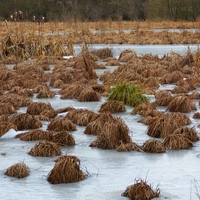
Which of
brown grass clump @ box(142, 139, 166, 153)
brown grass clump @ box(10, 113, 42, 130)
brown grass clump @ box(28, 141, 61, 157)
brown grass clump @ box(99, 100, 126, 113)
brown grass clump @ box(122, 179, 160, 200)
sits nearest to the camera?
brown grass clump @ box(122, 179, 160, 200)

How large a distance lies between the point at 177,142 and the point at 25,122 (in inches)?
106

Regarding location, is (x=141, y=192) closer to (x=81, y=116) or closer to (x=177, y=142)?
(x=177, y=142)

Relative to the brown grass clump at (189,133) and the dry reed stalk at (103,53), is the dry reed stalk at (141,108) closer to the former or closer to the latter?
the brown grass clump at (189,133)

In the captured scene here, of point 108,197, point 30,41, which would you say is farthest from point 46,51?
point 108,197

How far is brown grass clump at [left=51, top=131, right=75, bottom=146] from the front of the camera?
8055mm

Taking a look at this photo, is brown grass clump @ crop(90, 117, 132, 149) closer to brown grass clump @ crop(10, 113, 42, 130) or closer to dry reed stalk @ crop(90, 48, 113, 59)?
brown grass clump @ crop(10, 113, 42, 130)

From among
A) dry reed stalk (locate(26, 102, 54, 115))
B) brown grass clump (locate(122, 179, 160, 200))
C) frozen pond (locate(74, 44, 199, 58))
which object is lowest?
frozen pond (locate(74, 44, 199, 58))

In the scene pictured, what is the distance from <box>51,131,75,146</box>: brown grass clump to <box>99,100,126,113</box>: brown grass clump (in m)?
2.49

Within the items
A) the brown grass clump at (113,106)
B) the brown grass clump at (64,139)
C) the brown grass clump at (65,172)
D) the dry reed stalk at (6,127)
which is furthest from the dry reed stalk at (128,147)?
the brown grass clump at (113,106)

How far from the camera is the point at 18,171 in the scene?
Answer: 6500 mm

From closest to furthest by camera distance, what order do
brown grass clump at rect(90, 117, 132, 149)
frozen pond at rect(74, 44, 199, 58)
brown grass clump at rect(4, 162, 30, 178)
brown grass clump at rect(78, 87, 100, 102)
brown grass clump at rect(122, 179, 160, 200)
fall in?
brown grass clump at rect(122, 179, 160, 200) < brown grass clump at rect(4, 162, 30, 178) < brown grass clump at rect(90, 117, 132, 149) < brown grass clump at rect(78, 87, 100, 102) < frozen pond at rect(74, 44, 199, 58)

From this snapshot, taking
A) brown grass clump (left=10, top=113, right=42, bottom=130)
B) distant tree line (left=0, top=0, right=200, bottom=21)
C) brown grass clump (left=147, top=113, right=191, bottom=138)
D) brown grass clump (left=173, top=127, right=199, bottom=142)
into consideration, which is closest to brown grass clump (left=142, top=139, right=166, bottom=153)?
brown grass clump (left=173, top=127, right=199, bottom=142)

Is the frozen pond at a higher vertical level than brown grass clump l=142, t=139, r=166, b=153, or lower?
lower

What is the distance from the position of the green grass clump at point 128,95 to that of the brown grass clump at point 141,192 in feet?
18.0
